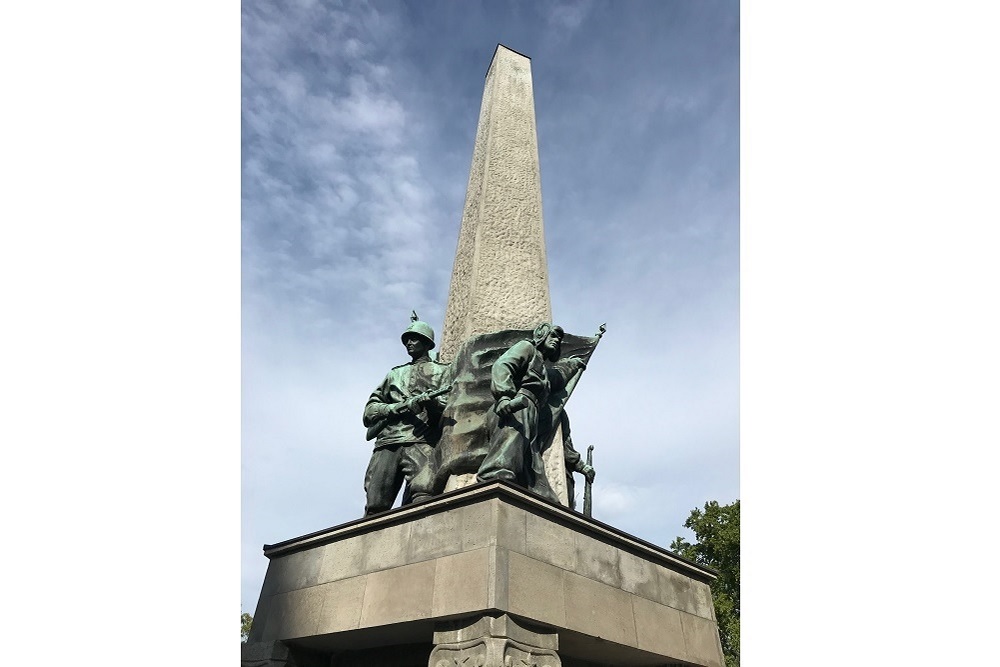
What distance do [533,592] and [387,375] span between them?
376 centimetres

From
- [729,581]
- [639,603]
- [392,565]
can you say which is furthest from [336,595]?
[729,581]

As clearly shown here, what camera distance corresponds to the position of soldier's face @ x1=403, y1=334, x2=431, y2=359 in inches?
388

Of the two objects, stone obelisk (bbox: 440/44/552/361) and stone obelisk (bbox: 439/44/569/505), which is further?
stone obelisk (bbox: 440/44/552/361)

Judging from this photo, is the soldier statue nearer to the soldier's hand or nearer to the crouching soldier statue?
the soldier's hand

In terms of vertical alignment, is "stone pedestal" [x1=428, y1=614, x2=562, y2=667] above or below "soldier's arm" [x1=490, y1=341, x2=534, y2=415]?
below

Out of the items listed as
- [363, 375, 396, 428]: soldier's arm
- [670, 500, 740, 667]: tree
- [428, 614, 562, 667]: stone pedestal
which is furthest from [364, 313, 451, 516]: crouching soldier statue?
[670, 500, 740, 667]: tree

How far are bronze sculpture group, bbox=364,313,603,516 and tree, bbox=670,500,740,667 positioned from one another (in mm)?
19674

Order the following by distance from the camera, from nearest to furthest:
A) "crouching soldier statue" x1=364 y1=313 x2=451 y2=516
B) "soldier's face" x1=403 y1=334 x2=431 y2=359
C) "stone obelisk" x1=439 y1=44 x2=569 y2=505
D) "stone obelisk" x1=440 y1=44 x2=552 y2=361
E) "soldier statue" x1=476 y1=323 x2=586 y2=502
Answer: "soldier statue" x1=476 y1=323 x2=586 y2=502 → "crouching soldier statue" x1=364 y1=313 x2=451 y2=516 → "soldier's face" x1=403 y1=334 x2=431 y2=359 → "stone obelisk" x1=439 y1=44 x2=569 y2=505 → "stone obelisk" x1=440 y1=44 x2=552 y2=361

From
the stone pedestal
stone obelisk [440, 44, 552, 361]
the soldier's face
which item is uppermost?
stone obelisk [440, 44, 552, 361]

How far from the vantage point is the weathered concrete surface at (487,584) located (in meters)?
6.69

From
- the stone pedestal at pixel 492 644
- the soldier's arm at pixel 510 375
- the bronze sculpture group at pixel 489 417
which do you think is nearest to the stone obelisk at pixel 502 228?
the bronze sculpture group at pixel 489 417

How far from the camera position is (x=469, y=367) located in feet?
30.6

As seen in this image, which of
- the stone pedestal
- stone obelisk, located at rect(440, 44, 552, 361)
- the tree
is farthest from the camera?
the tree

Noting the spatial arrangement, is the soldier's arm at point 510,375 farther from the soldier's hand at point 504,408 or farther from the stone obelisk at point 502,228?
the stone obelisk at point 502,228
